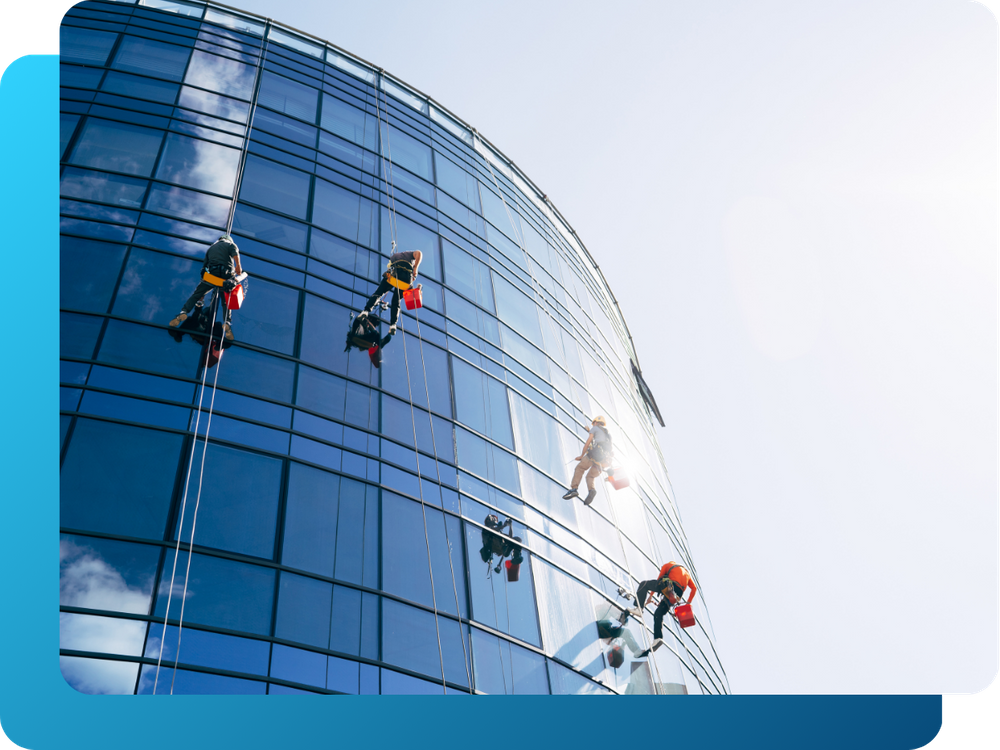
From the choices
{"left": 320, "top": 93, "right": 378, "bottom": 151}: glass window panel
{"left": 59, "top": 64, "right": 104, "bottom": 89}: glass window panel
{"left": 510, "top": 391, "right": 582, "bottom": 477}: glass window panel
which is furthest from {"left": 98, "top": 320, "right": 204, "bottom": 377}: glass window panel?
{"left": 320, "top": 93, "right": 378, "bottom": 151}: glass window panel

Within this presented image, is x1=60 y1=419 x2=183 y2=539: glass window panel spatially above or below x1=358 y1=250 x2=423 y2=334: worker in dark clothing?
below

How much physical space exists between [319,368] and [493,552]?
168 inches

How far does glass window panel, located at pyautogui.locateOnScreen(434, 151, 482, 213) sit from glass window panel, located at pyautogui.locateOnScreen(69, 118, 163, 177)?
744 centimetres

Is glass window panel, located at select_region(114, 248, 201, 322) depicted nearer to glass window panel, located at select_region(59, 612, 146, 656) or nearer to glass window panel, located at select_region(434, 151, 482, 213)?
glass window panel, located at select_region(59, 612, 146, 656)

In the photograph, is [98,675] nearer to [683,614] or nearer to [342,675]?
[342,675]

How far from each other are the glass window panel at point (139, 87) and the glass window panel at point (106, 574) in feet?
33.4

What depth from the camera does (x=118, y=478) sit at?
9.45m

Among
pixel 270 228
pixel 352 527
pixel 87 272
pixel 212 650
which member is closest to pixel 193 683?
pixel 212 650

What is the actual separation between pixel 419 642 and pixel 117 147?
10417 millimetres

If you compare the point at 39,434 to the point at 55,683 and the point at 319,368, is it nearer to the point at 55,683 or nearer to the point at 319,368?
the point at 55,683

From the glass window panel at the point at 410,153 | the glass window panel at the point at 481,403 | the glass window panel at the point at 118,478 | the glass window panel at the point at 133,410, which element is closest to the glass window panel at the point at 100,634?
the glass window panel at the point at 118,478

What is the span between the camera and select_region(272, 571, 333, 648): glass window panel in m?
9.28

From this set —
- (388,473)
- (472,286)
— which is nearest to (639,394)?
(472,286)

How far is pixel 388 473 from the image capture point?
11.9 meters
